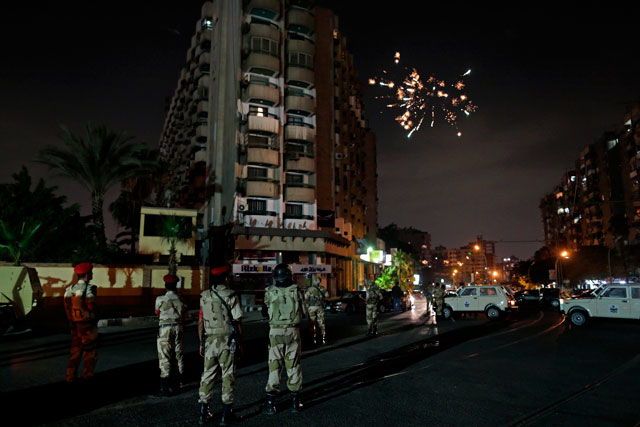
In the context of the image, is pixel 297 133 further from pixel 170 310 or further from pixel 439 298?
pixel 170 310

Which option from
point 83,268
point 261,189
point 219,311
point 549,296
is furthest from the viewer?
point 261,189

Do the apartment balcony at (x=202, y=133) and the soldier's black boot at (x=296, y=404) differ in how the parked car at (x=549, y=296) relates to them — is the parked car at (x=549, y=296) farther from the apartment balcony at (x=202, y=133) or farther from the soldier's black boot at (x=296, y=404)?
the apartment balcony at (x=202, y=133)

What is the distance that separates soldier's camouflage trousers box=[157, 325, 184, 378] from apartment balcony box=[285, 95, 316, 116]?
40.9 m

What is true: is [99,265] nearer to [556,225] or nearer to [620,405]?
[620,405]

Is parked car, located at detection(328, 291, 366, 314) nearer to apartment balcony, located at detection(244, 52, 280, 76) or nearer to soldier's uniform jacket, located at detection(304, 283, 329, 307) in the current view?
soldier's uniform jacket, located at detection(304, 283, 329, 307)

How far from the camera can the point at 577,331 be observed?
1534cm

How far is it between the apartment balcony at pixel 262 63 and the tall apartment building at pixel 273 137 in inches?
4.6

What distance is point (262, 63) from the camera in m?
44.1

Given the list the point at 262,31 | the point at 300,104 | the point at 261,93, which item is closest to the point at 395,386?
the point at 261,93

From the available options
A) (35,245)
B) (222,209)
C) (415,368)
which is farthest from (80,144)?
(415,368)

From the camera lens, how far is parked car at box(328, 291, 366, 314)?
83.5 feet

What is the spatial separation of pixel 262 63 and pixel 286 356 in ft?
138

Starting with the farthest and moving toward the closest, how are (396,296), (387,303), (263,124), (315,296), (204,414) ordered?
1. (263,124)
2. (387,303)
3. (396,296)
4. (315,296)
5. (204,414)

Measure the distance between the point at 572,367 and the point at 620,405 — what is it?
9.52 ft
